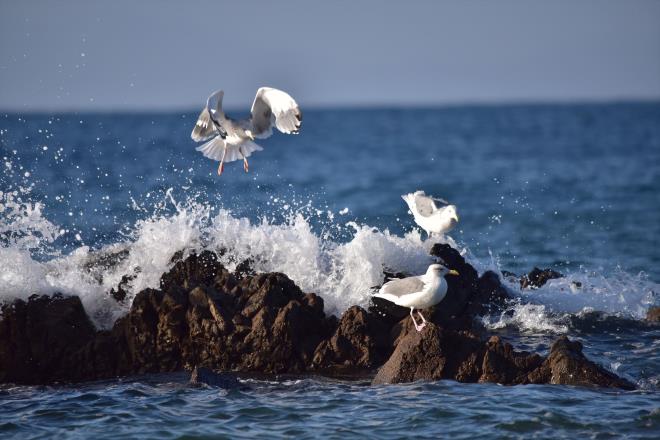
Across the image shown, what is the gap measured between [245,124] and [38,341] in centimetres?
487

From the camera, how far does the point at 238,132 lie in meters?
13.9

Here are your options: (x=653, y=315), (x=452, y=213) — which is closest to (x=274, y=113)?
(x=452, y=213)

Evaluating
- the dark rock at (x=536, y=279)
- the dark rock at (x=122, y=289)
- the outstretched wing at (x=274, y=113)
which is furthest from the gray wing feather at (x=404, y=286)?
the dark rock at (x=536, y=279)

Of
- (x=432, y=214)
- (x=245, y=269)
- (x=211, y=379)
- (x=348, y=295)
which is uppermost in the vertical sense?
(x=432, y=214)

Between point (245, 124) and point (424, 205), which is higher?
point (245, 124)

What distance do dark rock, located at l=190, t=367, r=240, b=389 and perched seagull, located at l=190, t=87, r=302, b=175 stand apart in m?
4.06

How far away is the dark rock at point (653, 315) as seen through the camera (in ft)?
38.7

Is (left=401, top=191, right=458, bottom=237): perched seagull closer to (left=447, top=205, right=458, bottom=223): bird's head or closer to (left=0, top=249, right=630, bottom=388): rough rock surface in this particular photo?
(left=447, top=205, right=458, bottom=223): bird's head

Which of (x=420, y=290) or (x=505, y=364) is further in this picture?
(x=420, y=290)

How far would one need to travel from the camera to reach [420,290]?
9.86 meters

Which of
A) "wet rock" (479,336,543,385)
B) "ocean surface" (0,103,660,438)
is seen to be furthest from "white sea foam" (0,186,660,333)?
"wet rock" (479,336,543,385)

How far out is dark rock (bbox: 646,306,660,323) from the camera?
11.8m

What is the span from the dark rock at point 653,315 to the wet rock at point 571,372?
2749mm

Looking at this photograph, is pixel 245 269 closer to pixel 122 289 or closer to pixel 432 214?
pixel 122 289
